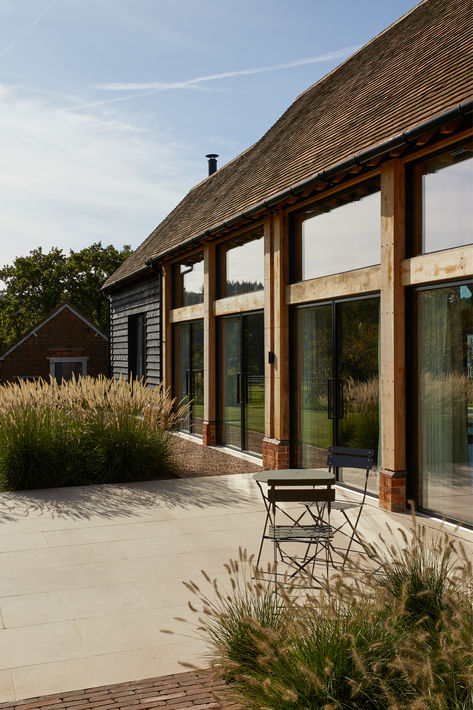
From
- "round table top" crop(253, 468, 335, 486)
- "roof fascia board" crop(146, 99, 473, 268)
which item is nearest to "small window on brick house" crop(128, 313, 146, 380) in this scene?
"roof fascia board" crop(146, 99, 473, 268)

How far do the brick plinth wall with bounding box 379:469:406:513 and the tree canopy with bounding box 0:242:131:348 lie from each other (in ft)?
138

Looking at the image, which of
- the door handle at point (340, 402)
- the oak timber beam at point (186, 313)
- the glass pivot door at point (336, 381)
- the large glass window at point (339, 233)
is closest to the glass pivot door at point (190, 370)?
the oak timber beam at point (186, 313)

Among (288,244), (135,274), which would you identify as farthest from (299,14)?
(135,274)

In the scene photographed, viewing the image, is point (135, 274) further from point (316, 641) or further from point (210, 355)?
point (316, 641)

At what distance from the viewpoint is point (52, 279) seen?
48.1m

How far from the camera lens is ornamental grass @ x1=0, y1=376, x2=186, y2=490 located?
9.04 metres

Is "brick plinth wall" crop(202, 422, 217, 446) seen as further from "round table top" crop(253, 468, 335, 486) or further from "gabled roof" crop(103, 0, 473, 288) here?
"round table top" crop(253, 468, 335, 486)

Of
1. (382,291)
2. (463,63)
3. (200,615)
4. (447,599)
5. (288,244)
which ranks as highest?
(463,63)

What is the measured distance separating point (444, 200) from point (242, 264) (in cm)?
527

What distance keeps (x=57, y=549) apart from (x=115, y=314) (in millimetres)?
15530

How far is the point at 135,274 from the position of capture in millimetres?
17562

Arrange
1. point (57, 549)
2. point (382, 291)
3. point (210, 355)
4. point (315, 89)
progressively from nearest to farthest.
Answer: point (57, 549)
point (382, 291)
point (210, 355)
point (315, 89)

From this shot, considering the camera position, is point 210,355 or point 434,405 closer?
point 434,405

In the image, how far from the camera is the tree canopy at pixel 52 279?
158 feet
